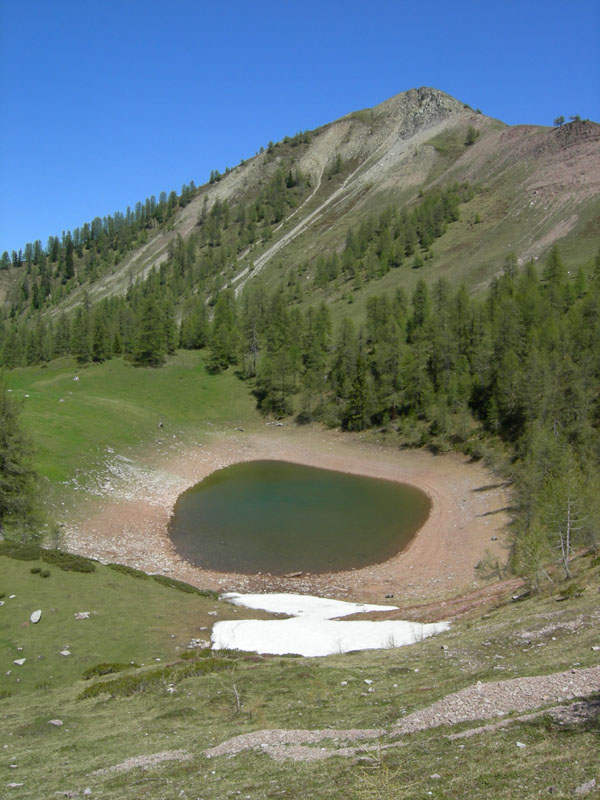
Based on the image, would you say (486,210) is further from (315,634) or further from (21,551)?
(21,551)

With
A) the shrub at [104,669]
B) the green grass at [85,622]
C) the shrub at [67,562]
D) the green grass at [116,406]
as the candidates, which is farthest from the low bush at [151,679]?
the green grass at [116,406]

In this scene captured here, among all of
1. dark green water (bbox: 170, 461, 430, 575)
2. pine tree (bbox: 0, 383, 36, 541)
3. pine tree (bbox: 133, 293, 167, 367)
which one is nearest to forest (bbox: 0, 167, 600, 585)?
pine tree (bbox: 133, 293, 167, 367)

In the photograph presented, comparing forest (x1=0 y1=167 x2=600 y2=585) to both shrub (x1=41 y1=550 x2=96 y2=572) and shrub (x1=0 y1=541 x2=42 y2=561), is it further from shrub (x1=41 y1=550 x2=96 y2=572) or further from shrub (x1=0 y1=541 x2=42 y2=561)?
shrub (x1=0 y1=541 x2=42 y2=561)

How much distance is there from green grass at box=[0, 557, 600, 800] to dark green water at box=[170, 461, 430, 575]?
47.6 feet

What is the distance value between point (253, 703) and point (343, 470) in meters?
51.1

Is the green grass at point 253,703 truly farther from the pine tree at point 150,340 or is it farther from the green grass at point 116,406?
the pine tree at point 150,340

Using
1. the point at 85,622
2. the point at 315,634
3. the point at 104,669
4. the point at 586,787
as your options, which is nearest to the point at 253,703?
the point at 104,669

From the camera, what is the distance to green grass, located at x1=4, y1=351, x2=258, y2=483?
5378 centimetres

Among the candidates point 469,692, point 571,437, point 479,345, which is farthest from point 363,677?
point 479,345

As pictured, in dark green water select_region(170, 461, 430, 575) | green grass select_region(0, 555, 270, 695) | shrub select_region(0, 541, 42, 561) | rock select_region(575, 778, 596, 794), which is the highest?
rock select_region(575, 778, 596, 794)

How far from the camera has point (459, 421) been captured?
66000 millimetres

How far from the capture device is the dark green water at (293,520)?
38.5m

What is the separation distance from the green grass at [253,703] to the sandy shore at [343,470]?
414 inches

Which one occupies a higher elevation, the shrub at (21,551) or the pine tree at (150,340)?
the pine tree at (150,340)
